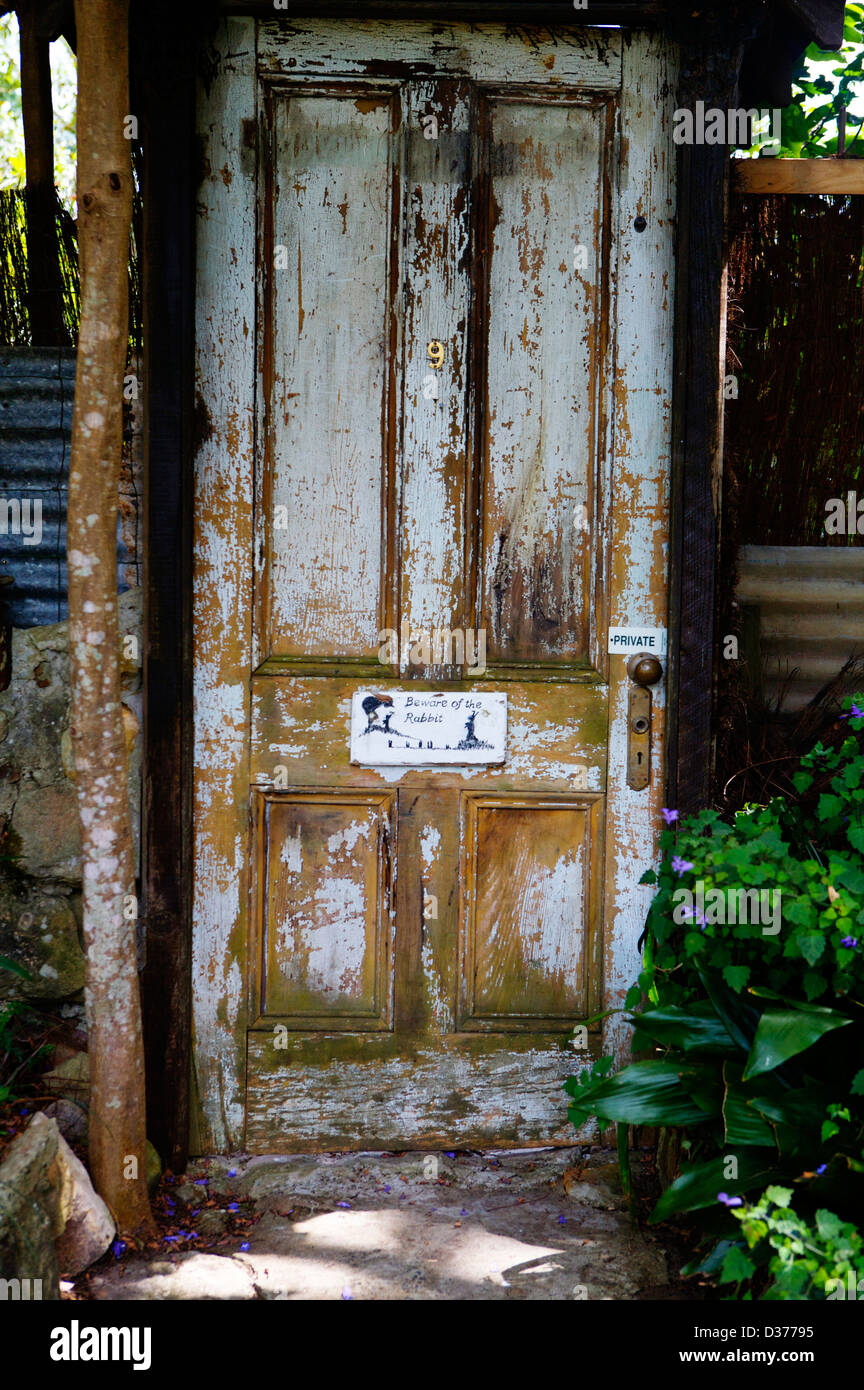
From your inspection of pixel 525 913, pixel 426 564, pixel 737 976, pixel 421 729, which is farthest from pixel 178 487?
pixel 737 976

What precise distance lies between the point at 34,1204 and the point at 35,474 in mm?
1827

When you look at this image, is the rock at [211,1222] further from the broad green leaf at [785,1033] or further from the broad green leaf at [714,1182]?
the broad green leaf at [785,1033]

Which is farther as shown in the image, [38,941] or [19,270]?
[19,270]

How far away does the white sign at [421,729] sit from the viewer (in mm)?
2648

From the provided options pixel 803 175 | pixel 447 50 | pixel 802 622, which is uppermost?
pixel 447 50

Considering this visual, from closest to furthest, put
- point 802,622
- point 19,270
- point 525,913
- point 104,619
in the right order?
point 104,619 < point 525,913 < point 19,270 < point 802,622

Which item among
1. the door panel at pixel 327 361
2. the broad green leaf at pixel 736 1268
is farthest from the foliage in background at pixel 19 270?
the broad green leaf at pixel 736 1268

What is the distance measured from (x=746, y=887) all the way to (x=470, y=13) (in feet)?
7.35

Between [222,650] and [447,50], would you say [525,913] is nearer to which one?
[222,650]

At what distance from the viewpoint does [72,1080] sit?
2.57 meters

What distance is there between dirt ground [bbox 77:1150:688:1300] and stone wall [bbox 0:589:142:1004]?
674 mm

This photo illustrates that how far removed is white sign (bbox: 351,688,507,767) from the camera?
2.65 meters

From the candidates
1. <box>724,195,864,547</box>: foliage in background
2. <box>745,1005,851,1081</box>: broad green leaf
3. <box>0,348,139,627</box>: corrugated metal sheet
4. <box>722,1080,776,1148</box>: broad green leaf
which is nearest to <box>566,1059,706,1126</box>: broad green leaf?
<box>722,1080,776,1148</box>: broad green leaf

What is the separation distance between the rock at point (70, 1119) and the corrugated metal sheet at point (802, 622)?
7.19 ft
